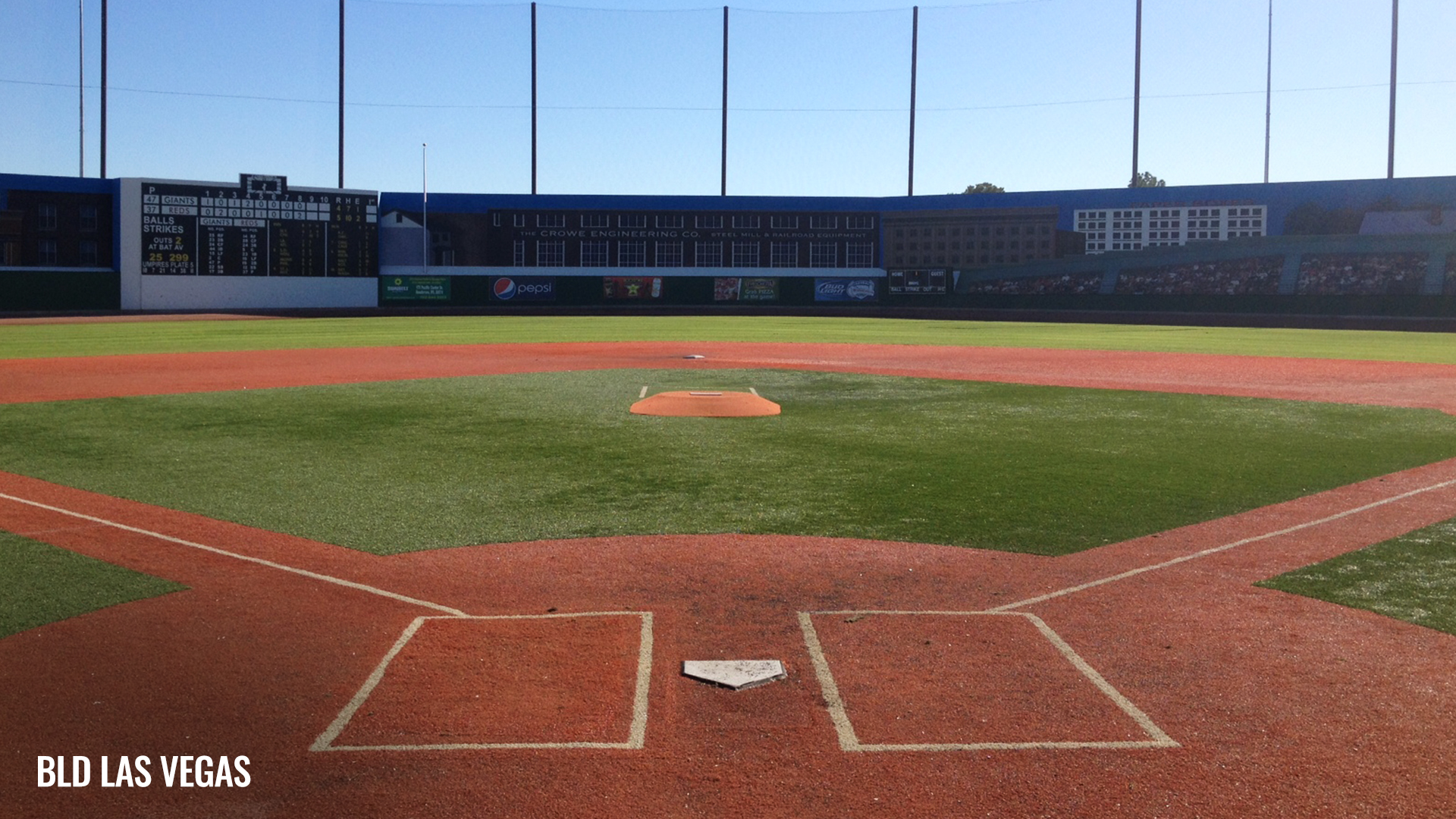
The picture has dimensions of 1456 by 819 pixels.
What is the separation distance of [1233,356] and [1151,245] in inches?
1233

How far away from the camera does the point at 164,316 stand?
45.4 m

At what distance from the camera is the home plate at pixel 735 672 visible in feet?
15.9

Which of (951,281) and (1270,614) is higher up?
(951,281)

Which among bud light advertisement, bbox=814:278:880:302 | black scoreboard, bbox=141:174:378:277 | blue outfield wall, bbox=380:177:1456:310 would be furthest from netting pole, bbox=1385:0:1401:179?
black scoreboard, bbox=141:174:378:277

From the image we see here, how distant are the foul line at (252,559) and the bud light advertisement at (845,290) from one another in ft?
165

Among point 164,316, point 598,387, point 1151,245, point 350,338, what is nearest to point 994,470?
point 598,387

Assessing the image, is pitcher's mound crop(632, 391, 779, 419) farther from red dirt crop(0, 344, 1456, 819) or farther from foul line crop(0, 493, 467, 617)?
foul line crop(0, 493, 467, 617)

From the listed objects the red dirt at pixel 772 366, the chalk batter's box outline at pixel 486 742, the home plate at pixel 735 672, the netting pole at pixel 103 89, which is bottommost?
the chalk batter's box outline at pixel 486 742

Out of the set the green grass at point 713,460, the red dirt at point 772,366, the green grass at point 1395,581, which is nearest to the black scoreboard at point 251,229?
the red dirt at point 772,366

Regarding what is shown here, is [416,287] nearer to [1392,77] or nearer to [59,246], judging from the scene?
[59,246]

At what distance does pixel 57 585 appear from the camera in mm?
6250

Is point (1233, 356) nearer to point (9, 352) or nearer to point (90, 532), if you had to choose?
point (90, 532)

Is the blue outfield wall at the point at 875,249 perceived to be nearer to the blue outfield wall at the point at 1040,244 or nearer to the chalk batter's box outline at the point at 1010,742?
the blue outfield wall at the point at 1040,244

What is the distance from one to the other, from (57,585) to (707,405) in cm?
889
